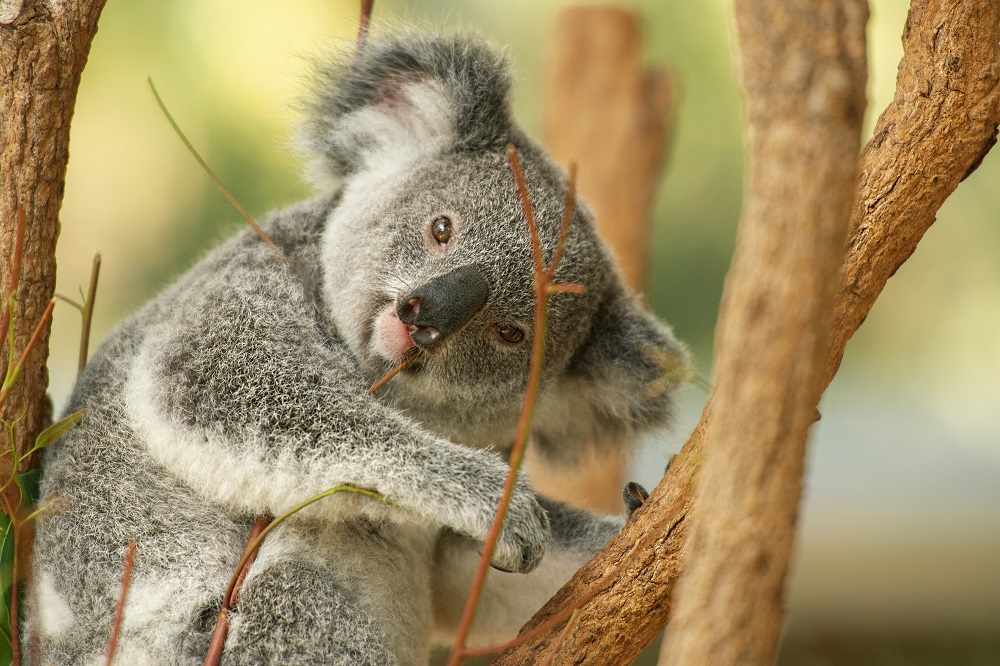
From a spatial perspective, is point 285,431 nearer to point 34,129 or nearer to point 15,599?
point 15,599

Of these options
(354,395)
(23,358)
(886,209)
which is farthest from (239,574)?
(886,209)

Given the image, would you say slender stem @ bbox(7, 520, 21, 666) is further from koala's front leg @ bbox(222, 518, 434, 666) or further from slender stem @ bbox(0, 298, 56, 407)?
koala's front leg @ bbox(222, 518, 434, 666)

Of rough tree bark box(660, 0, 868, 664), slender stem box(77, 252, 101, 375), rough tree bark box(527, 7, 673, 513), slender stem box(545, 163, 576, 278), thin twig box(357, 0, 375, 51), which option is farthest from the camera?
rough tree bark box(527, 7, 673, 513)

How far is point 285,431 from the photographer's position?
217cm

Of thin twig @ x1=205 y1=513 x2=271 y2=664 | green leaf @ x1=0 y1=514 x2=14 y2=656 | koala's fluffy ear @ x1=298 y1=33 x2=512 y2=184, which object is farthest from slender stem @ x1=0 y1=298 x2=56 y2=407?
koala's fluffy ear @ x1=298 y1=33 x2=512 y2=184

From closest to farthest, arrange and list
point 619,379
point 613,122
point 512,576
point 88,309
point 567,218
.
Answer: point 567,218, point 88,309, point 619,379, point 512,576, point 613,122

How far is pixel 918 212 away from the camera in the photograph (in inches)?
75.2

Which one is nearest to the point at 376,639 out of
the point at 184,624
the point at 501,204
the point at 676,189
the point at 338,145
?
the point at 184,624

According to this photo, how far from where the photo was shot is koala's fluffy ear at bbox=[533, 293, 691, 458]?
267 centimetres

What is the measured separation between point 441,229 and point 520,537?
83 cm

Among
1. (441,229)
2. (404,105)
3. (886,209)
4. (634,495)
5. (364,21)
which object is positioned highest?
(364,21)

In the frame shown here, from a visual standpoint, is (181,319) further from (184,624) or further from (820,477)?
(820,477)

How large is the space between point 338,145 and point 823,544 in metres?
5.73

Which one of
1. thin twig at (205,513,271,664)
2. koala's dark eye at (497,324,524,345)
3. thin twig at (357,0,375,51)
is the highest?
thin twig at (357,0,375,51)
